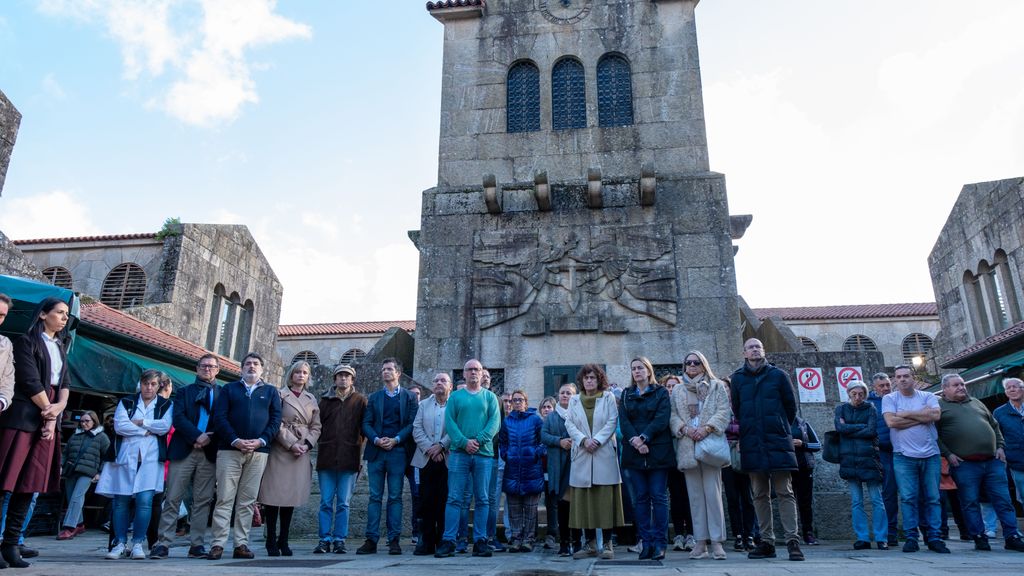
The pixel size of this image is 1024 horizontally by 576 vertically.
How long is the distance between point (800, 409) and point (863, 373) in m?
1.05

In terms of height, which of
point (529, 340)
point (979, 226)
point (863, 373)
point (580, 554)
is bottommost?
point (580, 554)

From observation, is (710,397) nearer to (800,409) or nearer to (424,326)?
(800,409)

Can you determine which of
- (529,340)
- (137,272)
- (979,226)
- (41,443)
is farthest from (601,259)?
(979,226)

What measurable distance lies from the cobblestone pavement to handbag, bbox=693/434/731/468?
80 centimetres

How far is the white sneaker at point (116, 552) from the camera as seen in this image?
226 inches

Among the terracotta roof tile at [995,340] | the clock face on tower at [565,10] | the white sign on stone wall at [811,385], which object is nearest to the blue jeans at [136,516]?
the white sign on stone wall at [811,385]

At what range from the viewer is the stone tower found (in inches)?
437

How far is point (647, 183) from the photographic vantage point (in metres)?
11.5

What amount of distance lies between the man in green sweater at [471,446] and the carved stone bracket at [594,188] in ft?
18.8

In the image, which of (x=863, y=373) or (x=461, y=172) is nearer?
(x=863, y=373)

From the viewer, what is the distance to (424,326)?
11.6 m

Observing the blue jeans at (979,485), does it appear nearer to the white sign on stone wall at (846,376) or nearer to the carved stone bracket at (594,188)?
the white sign on stone wall at (846,376)

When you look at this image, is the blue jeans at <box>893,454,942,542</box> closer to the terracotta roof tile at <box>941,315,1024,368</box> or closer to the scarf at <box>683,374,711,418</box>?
the scarf at <box>683,374,711,418</box>

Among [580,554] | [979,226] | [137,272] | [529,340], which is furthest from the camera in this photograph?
[979,226]
